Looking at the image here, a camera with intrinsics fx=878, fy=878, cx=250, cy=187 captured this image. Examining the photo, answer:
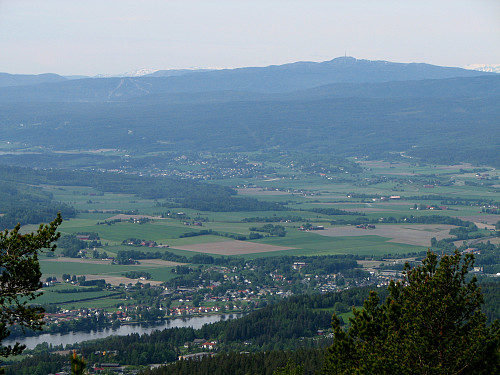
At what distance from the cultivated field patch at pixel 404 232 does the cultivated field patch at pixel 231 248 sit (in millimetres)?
11879

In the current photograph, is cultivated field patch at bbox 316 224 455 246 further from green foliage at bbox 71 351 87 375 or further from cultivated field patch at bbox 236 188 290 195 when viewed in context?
green foliage at bbox 71 351 87 375

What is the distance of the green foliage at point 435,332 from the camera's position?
61.4ft

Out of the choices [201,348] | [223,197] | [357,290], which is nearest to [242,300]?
[357,290]

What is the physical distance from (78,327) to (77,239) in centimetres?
3709

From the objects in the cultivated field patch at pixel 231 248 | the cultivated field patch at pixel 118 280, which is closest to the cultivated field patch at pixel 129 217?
the cultivated field patch at pixel 231 248

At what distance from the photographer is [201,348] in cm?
6088

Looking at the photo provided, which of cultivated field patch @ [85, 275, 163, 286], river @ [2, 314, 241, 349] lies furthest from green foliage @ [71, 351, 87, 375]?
cultivated field patch @ [85, 275, 163, 286]

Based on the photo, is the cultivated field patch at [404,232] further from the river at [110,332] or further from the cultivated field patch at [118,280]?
the river at [110,332]

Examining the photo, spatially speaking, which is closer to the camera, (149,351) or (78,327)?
(149,351)

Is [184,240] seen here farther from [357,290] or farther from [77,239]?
[357,290]

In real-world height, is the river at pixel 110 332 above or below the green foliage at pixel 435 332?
below

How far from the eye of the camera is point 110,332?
69.4 m

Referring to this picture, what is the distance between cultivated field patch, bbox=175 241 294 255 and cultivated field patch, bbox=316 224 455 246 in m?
11.9

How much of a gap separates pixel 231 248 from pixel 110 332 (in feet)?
118
